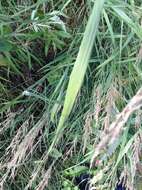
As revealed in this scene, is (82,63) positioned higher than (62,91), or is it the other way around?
(82,63)

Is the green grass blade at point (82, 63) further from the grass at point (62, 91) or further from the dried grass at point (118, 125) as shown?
the grass at point (62, 91)

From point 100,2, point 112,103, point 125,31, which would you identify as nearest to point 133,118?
point 112,103

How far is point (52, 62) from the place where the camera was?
128 cm

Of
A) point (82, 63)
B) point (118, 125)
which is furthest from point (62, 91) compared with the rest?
point (118, 125)

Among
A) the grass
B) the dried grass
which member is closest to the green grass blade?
the dried grass

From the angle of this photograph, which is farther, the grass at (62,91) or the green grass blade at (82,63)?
the grass at (62,91)

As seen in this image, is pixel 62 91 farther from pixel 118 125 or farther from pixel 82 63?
pixel 118 125

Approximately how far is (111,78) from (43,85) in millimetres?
242

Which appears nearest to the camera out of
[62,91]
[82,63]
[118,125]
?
[118,125]

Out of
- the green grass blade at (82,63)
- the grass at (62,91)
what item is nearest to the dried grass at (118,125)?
the green grass blade at (82,63)

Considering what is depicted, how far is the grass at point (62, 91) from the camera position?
1129mm

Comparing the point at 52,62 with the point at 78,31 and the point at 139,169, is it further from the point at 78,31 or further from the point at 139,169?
the point at 139,169

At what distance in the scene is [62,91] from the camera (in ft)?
3.96

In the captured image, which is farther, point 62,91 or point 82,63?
point 62,91
